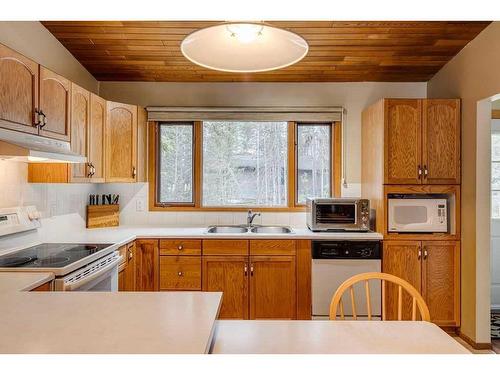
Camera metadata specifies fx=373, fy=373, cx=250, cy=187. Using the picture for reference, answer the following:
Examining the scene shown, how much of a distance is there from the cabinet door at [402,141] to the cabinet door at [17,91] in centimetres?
251

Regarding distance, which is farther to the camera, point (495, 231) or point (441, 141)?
point (495, 231)

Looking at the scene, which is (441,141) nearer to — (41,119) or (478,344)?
(478,344)

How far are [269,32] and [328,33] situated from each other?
166 cm

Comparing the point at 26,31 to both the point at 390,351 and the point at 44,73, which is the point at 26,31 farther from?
the point at 390,351

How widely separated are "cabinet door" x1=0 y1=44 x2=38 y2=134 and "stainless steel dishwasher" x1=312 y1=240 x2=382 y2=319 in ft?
7.25

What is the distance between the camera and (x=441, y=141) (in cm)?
302

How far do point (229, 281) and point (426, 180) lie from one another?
180 cm

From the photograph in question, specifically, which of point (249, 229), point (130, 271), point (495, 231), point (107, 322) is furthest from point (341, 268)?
point (107, 322)

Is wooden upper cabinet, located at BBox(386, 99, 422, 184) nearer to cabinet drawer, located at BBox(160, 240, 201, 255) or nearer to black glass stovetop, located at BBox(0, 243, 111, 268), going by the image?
cabinet drawer, located at BBox(160, 240, 201, 255)

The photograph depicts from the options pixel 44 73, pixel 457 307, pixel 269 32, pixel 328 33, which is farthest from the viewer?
pixel 457 307

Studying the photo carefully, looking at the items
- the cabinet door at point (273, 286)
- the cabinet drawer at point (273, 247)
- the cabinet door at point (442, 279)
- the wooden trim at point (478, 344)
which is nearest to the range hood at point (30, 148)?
the cabinet drawer at point (273, 247)

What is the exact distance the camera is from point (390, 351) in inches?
36.9
